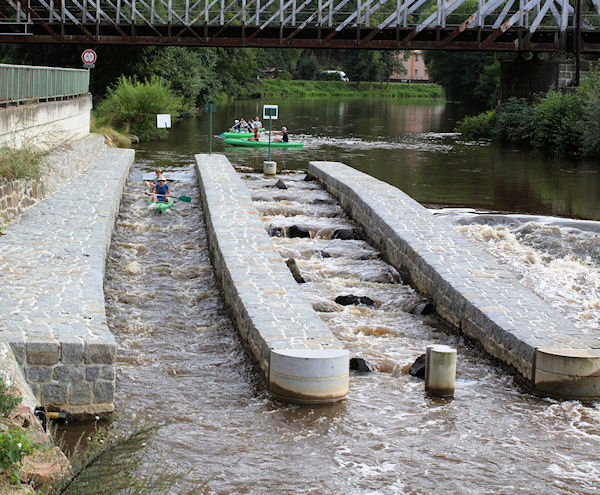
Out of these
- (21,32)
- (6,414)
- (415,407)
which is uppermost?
(21,32)

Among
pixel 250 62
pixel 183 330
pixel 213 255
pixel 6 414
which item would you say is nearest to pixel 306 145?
pixel 213 255

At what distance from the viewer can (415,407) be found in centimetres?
962

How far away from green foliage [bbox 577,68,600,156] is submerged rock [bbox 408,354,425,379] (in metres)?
26.3

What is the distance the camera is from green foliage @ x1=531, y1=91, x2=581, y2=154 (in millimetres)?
37903

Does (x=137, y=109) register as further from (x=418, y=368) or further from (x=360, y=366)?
(x=418, y=368)

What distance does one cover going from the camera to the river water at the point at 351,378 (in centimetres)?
812

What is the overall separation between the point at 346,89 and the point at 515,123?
75676mm

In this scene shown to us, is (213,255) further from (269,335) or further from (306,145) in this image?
(306,145)

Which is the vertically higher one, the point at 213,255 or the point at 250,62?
the point at 250,62

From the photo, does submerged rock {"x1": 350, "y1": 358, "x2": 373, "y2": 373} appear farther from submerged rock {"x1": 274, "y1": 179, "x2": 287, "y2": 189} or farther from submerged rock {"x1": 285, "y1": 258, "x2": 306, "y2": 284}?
submerged rock {"x1": 274, "y1": 179, "x2": 287, "y2": 189}

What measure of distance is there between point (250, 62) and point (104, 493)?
74.8 metres

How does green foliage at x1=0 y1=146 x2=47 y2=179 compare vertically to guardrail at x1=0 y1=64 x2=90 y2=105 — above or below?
below

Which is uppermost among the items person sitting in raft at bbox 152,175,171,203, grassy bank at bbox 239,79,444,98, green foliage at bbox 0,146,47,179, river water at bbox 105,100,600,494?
grassy bank at bbox 239,79,444,98

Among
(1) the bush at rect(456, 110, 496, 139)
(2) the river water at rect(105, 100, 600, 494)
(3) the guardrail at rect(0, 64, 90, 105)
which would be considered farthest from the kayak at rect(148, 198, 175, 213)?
(1) the bush at rect(456, 110, 496, 139)
